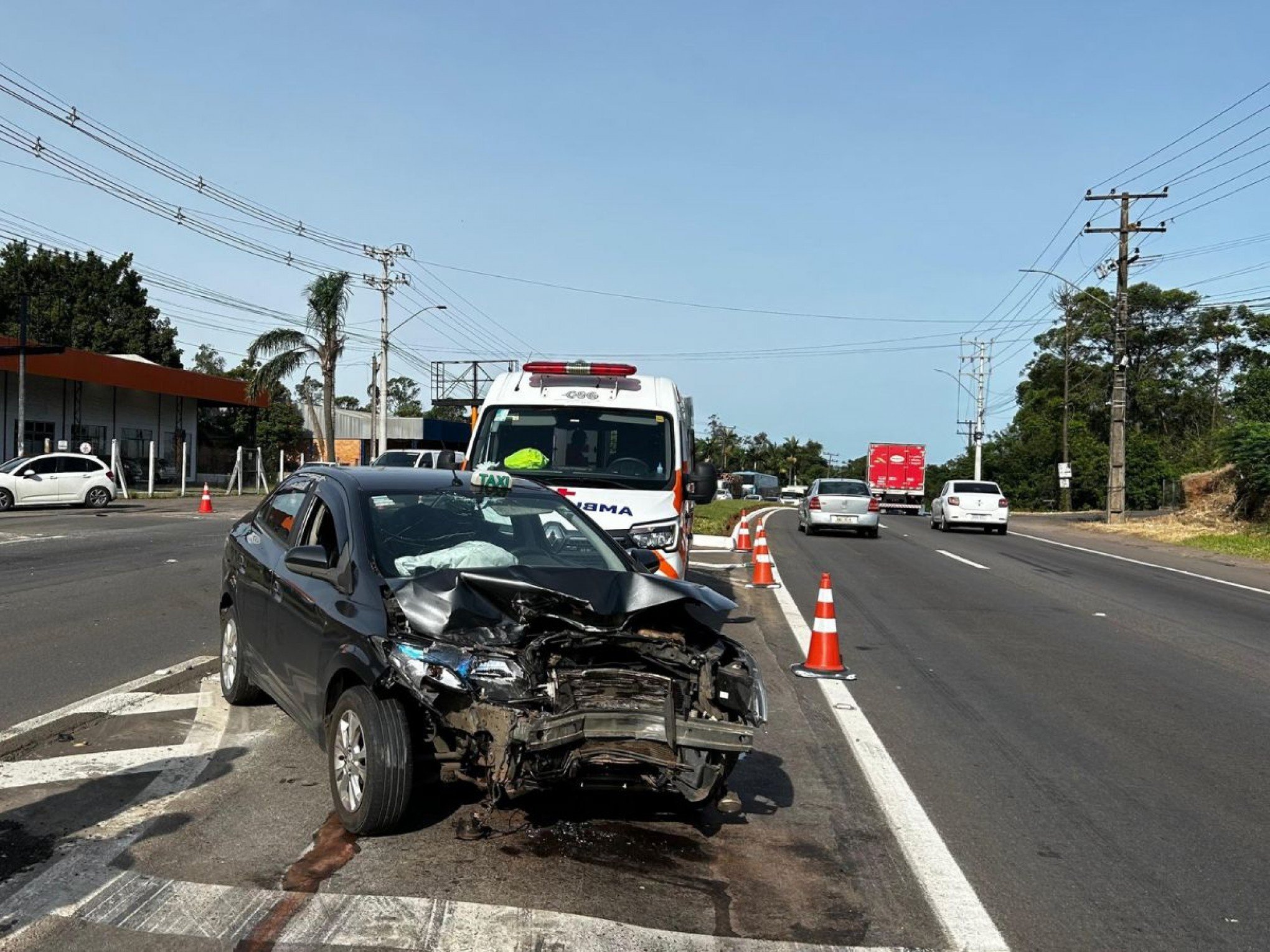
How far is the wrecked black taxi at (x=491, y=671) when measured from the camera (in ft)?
14.2

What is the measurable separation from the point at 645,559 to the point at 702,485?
3.60 m

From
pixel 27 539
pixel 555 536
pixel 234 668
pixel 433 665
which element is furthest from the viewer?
pixel 27 539

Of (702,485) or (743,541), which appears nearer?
(702,485)

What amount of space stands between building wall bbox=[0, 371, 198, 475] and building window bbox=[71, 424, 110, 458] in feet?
0.08

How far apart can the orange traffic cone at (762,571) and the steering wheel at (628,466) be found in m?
5.46

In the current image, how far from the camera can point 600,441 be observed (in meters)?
10.3

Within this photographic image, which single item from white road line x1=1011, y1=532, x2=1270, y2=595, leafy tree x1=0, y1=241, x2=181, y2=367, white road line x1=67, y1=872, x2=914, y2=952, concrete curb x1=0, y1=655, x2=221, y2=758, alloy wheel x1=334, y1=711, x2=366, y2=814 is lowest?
white road line x1=1011, y1=532, x2=1270, y2=595

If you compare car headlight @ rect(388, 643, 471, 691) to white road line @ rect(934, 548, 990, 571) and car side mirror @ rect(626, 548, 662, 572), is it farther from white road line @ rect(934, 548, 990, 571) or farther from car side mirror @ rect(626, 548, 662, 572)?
white road line @ rect(934, 548, 990, 571)

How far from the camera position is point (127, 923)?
3842mm

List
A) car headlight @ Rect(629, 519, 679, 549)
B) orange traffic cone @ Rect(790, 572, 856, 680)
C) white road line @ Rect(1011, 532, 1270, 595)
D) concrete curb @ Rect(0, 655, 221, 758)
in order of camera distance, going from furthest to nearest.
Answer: white road line @ Rect(1011, 532, 1270, 595), car headlight @ Rect(629, 519, 679, 549), orange traffic cone @ Rect(790, 572, 856, 680), concrete curb @ Rect(0, 655, 221, 758)

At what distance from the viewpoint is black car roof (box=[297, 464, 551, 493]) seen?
19.5ft

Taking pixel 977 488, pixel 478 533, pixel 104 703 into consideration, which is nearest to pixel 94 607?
pixel 104 703

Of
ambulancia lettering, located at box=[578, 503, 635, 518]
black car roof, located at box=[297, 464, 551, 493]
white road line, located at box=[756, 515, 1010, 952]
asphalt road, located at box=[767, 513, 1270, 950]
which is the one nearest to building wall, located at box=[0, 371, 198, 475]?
asphalt road, located at box=[767, 513, 1270, 950]

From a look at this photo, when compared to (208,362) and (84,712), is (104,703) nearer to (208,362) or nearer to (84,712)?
(84,712)
